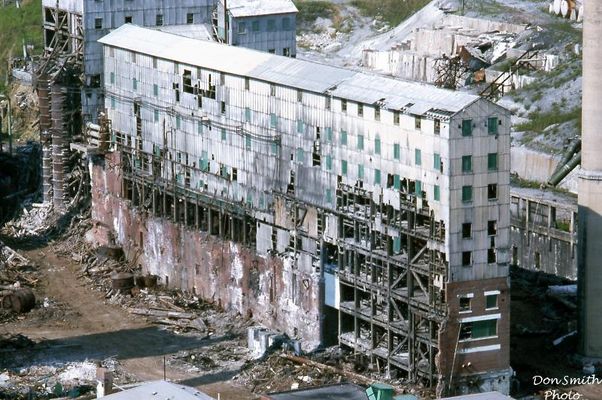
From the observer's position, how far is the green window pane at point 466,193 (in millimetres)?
81688

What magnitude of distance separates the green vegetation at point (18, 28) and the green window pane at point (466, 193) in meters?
88.7

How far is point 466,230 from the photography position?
3226 inches

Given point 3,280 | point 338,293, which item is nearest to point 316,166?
point 338,293

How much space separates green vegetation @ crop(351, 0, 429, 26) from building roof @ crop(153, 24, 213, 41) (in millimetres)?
56758

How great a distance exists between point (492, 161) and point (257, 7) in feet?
122

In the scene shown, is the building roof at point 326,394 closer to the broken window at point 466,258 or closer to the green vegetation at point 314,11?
the broken window at point 466,258

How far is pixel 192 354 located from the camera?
297 feet

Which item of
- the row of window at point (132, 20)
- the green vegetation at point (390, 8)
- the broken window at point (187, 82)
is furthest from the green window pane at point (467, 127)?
the green vegetation at point (390, 8)

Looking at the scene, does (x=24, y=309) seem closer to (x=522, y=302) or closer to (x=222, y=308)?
(x=222, y=308)

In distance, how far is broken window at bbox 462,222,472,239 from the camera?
8181 centimetres

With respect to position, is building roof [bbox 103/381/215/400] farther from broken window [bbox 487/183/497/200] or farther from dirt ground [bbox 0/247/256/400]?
broken window [bbox 487/183/497/200]

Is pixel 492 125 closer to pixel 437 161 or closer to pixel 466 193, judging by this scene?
pixel 437 161

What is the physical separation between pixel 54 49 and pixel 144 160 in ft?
39.4

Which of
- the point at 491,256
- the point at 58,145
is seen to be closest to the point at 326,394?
the point at 491,256
